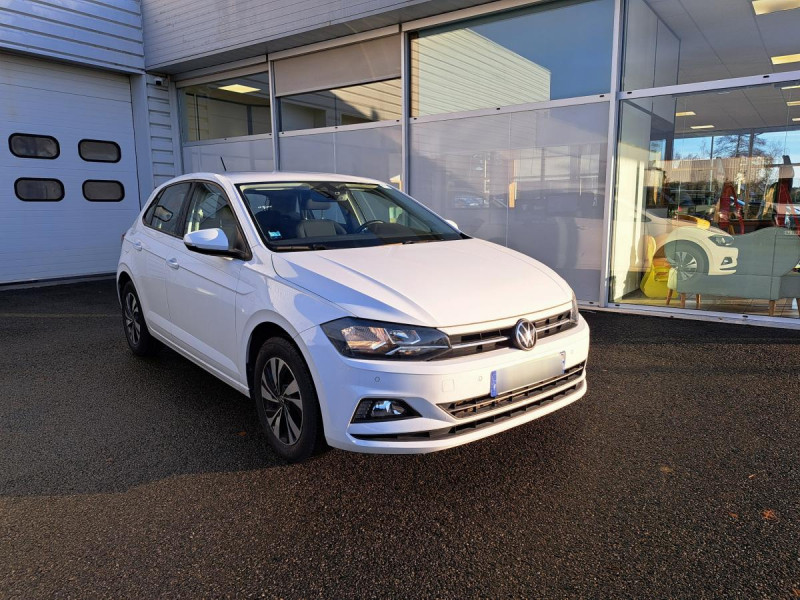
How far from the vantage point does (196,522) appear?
8.60 ft

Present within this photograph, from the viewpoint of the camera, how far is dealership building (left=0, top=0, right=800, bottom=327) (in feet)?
20.9

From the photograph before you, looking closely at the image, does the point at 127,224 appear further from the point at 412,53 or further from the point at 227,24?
the point at 412,53

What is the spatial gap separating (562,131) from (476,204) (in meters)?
1.47

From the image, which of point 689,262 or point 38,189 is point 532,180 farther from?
point 38,189

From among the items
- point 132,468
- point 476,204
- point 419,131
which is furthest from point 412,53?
point 132,468

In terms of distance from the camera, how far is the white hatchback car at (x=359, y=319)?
2602 mm

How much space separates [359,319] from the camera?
104 inches

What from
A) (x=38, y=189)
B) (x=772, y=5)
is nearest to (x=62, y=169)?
(x=38, y=189)

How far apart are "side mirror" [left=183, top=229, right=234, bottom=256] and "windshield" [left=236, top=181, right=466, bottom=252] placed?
0.73 feet

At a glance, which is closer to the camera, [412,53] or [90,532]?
[90,532]

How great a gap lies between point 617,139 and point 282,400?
552 centimetres

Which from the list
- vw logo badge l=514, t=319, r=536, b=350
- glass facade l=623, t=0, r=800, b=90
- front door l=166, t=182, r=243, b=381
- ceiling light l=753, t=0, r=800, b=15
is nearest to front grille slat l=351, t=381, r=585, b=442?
vw logo badge l=514, t=319, r=536, b=350

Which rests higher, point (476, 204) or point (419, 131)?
point (419, 131)

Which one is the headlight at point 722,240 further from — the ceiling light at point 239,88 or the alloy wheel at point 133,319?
the ceiling light at point 239,88
